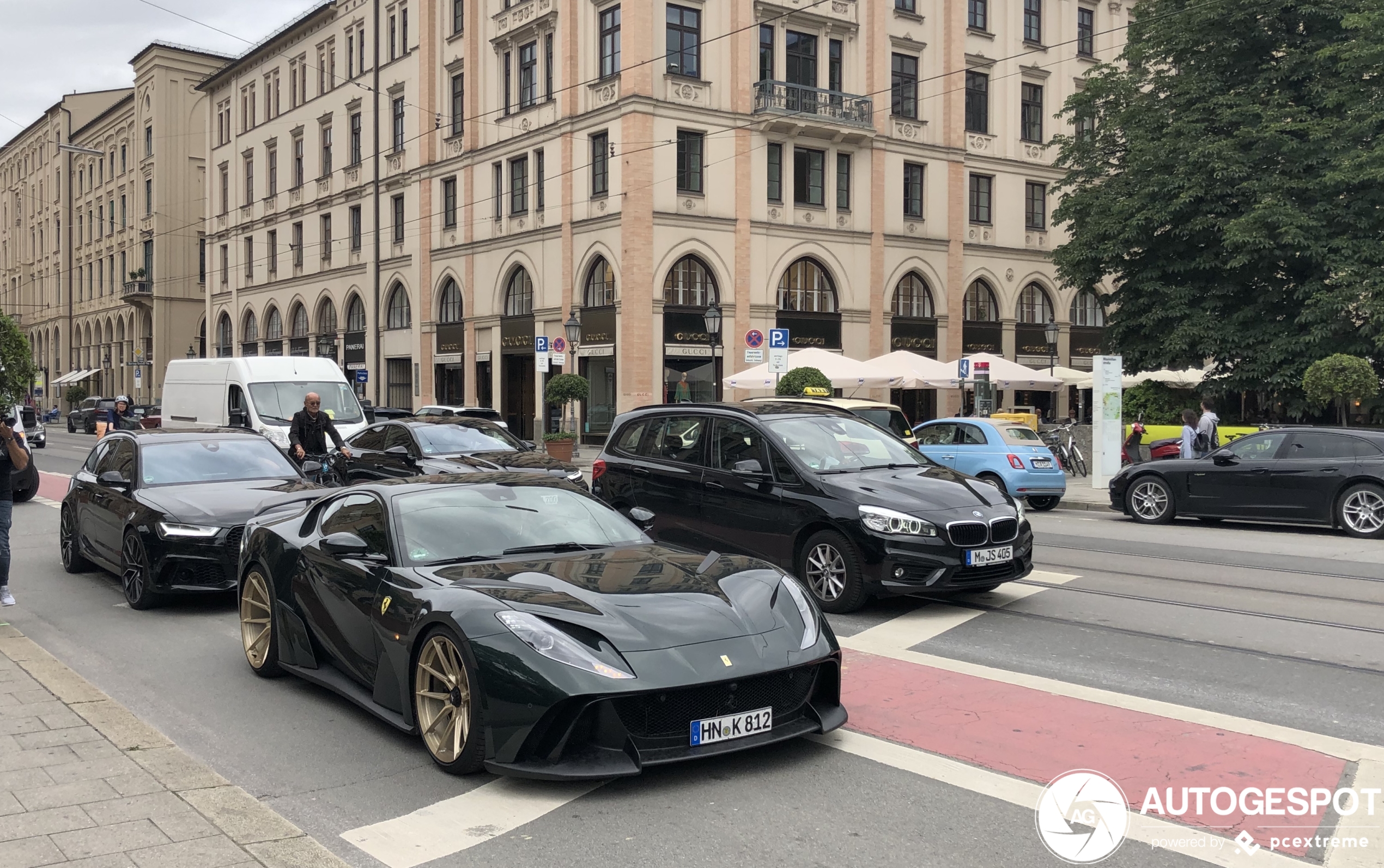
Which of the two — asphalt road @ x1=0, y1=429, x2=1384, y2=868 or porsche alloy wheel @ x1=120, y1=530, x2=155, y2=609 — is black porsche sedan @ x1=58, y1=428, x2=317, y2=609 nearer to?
porsche alloy wheel @ x1=120, y1=530, x2=155, y2=609

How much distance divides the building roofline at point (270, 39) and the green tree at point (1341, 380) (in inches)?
1793

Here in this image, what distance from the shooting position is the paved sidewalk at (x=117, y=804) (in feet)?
13.6

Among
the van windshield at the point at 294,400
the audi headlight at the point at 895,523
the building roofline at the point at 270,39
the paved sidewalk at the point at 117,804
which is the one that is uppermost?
the building roofline at the point at 270,39

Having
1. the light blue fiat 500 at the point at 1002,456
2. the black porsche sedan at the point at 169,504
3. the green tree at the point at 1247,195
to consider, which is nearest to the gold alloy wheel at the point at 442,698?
the black porsche sedan at the point at 169,504

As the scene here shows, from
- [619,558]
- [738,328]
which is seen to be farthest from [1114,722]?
[738,328]

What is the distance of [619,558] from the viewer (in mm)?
5957

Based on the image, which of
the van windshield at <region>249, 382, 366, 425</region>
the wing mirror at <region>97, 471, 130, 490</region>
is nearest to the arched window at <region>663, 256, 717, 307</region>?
the van windshield at <region>249, 382, 366, 425</region>

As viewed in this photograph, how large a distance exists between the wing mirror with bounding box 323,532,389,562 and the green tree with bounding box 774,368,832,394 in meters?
20.6

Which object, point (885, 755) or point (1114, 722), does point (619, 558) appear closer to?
point (885, 755)

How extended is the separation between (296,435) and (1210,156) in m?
21.1

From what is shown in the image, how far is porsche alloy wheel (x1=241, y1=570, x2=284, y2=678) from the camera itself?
6965 millimetres

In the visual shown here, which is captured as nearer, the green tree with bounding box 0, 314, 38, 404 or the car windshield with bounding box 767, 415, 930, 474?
the car windshield with bounding box 767, 415, 930, 474

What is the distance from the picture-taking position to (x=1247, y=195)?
26.0 metres

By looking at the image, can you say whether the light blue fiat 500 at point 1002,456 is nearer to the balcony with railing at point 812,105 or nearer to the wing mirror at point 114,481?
the wing mirror at point 114,481
